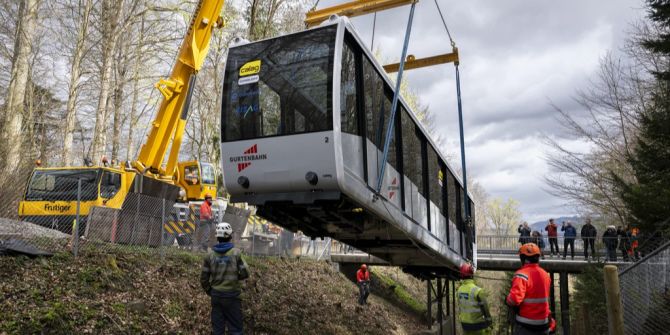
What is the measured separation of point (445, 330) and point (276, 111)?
1993 centimetres

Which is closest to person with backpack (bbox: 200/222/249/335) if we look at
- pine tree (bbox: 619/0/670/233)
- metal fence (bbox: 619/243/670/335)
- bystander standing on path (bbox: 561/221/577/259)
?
metal fence (bbox: 619/243/670/335)

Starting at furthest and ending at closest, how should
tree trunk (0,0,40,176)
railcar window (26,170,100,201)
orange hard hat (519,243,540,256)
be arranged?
tree trunk (0,0,40,176)
railcar window (26,170,100,201)
orange hard hat (519,243,540,256)

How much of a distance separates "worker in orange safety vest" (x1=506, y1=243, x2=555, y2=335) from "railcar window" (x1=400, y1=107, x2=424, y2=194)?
3207 mm

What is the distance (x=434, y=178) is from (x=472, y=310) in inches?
141

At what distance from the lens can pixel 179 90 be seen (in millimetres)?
13898

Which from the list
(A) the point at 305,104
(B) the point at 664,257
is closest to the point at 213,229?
(A) the point at 305,104

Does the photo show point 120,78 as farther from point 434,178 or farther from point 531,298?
point 531,298

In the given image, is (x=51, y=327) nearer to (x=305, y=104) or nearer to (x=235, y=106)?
(x=235, y=106)

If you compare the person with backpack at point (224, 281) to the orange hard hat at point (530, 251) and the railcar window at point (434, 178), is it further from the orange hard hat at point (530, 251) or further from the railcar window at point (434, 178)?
the railcar window at point (434, 178)

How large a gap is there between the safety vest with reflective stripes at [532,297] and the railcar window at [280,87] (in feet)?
9.73

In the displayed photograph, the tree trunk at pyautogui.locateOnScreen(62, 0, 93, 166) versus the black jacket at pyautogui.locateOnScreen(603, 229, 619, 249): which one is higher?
the tree trunk at pyautogui.locateOnScreen(62, 0, 93, 166)

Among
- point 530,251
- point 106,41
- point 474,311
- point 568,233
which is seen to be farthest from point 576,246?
point 106,41

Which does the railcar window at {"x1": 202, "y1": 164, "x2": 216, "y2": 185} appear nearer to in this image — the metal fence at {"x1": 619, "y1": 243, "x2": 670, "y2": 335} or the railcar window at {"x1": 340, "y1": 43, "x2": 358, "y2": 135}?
the railcar window at {"x1": 340, "y1": 43, "x2": 358, "y2": 135}

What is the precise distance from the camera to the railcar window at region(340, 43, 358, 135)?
21.7 ft
